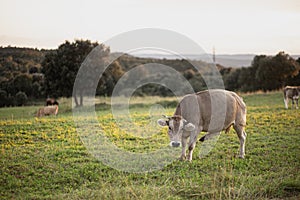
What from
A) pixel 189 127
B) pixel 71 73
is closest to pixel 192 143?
pixel 189 127

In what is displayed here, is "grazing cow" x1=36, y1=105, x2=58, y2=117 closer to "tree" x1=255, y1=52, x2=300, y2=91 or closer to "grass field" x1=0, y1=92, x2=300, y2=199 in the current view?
"grass field" x1=0, y1=92, x2=300, y2=199

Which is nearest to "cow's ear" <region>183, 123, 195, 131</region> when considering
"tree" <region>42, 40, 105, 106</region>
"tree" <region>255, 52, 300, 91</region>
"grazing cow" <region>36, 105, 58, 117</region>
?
"grazing cow" <region>36, 105, 58, 117</region>

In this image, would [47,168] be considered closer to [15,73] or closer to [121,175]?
[121,175]

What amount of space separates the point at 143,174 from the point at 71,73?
842 inches

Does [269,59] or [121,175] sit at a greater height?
[269,59]

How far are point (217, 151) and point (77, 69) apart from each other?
803 inches

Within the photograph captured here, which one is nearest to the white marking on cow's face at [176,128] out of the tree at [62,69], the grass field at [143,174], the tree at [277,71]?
the grass field at [143,174]

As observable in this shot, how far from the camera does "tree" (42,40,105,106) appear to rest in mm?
28359

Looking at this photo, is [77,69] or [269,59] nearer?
[77,69]


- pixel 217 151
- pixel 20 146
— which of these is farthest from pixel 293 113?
pixel 20 146

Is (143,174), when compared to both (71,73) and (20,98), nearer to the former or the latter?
(20,98)

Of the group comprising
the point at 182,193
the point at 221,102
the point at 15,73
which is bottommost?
the point at 182,193

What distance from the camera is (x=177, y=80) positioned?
131ft

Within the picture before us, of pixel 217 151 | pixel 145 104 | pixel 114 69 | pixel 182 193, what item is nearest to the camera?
pixel 182 193
